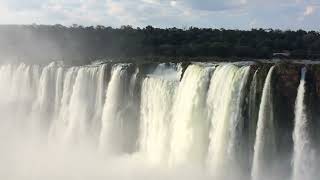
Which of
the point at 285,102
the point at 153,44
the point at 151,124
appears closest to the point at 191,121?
the point at 151,124

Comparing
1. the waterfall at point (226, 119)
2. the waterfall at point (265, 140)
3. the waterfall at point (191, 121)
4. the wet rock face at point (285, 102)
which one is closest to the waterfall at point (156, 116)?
the waterfall at point (191, 121)

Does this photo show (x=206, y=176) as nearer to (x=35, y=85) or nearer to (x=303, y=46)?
(x=35, y=85)

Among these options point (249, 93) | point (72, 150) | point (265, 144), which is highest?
point (249, 93)

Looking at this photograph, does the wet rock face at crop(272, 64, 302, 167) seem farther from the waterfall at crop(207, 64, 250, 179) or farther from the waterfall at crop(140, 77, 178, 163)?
the waterfall at crop(140, 77, 178, 163)

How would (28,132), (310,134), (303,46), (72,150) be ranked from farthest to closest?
(303,46)
(28,132)
(72,150)
(310,134)

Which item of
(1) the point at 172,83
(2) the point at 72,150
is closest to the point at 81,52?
(2) the point at 72,150

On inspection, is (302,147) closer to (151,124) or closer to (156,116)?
(156,116)

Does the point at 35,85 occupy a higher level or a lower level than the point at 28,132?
higher
